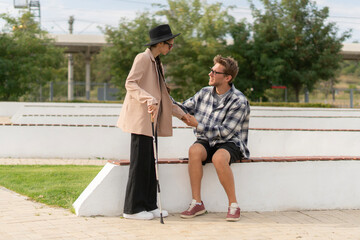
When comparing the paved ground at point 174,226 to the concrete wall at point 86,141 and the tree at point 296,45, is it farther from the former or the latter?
the tree at point 296,45

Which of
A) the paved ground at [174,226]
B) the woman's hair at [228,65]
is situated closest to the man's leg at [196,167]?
the paved ground at [174,226]

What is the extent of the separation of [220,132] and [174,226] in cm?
117

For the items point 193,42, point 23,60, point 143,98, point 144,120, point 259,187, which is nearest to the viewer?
point 143,98

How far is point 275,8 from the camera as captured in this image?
4622 centimetres

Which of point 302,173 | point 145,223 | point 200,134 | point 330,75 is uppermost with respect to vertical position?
point 330,75

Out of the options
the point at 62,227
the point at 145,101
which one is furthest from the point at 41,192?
the point at 145,101

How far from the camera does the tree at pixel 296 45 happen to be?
143 feet

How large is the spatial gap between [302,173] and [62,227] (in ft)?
9.60

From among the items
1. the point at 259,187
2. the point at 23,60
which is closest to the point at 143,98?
the point at 259,187

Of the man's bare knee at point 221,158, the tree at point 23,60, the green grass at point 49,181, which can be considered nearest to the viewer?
the man's bare knee at point 221,158

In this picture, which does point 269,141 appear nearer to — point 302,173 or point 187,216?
point 302,173

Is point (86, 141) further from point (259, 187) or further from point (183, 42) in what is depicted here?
point (183, 42)

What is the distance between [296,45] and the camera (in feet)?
147

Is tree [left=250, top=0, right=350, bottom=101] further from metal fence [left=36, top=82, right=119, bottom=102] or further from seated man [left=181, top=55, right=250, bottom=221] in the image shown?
seated man [left=181, top=55, right=250, bottom=221]
